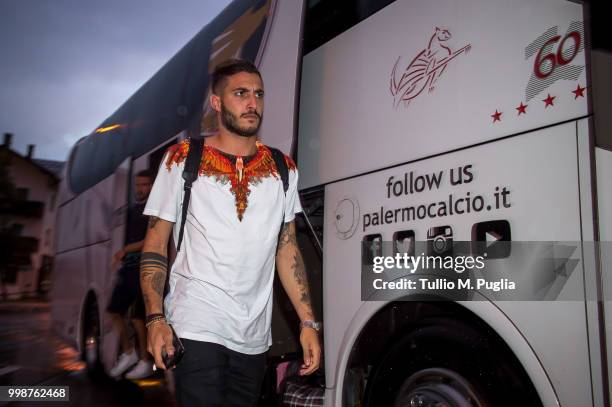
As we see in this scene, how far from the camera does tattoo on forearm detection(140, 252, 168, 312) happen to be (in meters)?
2.03

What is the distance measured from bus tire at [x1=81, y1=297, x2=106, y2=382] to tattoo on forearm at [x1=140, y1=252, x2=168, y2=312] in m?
4.55

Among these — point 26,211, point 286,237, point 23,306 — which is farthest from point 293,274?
point 23,306

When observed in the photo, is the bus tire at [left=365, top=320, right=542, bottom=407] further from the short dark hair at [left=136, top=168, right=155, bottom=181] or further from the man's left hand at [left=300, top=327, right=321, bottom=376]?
the short dark hair at [left=136, top=168, right=155, bottom=181]

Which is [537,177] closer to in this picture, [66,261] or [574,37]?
[574,37]

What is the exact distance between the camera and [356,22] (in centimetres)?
301

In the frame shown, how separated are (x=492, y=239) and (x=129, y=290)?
3.94 meters

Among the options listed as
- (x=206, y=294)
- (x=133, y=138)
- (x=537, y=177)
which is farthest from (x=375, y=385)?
(x=133, y=138)

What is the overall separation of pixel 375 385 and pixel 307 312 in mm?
633

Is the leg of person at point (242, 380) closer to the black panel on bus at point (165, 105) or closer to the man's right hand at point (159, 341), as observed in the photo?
the man's right hand at point (159, 341)

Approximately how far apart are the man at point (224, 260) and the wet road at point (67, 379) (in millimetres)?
2924

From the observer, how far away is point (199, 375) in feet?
6.59

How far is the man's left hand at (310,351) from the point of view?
2.14 meters

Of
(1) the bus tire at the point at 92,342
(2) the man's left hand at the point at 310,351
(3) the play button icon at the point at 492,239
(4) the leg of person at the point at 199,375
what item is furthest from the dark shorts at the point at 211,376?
(1) the bus tire at the point at 92,342

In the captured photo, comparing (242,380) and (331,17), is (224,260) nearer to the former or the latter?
(242,380)
